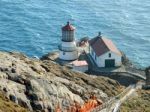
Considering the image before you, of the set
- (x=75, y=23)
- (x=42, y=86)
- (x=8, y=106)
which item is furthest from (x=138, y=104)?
(x=75, y=23)

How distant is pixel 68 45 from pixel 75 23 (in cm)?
3960

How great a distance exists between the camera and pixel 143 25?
111125 mm

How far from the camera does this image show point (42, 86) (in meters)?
41.0

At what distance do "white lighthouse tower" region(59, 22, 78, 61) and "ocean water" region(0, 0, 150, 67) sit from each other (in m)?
20.3

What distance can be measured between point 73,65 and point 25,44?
29.2m

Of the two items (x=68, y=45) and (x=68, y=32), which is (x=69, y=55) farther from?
(x=68, y=32)

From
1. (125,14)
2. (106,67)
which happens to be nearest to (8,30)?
(125,14)

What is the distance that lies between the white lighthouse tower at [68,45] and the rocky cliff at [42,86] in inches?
687

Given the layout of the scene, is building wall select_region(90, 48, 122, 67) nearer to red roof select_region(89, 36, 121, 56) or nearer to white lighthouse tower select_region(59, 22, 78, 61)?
red roof select_region(89, 36, 121, 56)

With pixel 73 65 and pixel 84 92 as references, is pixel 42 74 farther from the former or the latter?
pixel 73 65

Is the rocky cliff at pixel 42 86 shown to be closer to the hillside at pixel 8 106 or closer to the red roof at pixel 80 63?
the hillside at pixel 8 106

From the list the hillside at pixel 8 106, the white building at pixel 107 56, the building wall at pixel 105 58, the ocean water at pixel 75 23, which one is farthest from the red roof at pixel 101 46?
the hillside at pixel 8 106

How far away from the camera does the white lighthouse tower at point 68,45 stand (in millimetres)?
70312

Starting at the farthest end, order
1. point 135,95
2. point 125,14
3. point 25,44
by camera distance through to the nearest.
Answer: point 125,14 < point 25,44 < point 135,95
